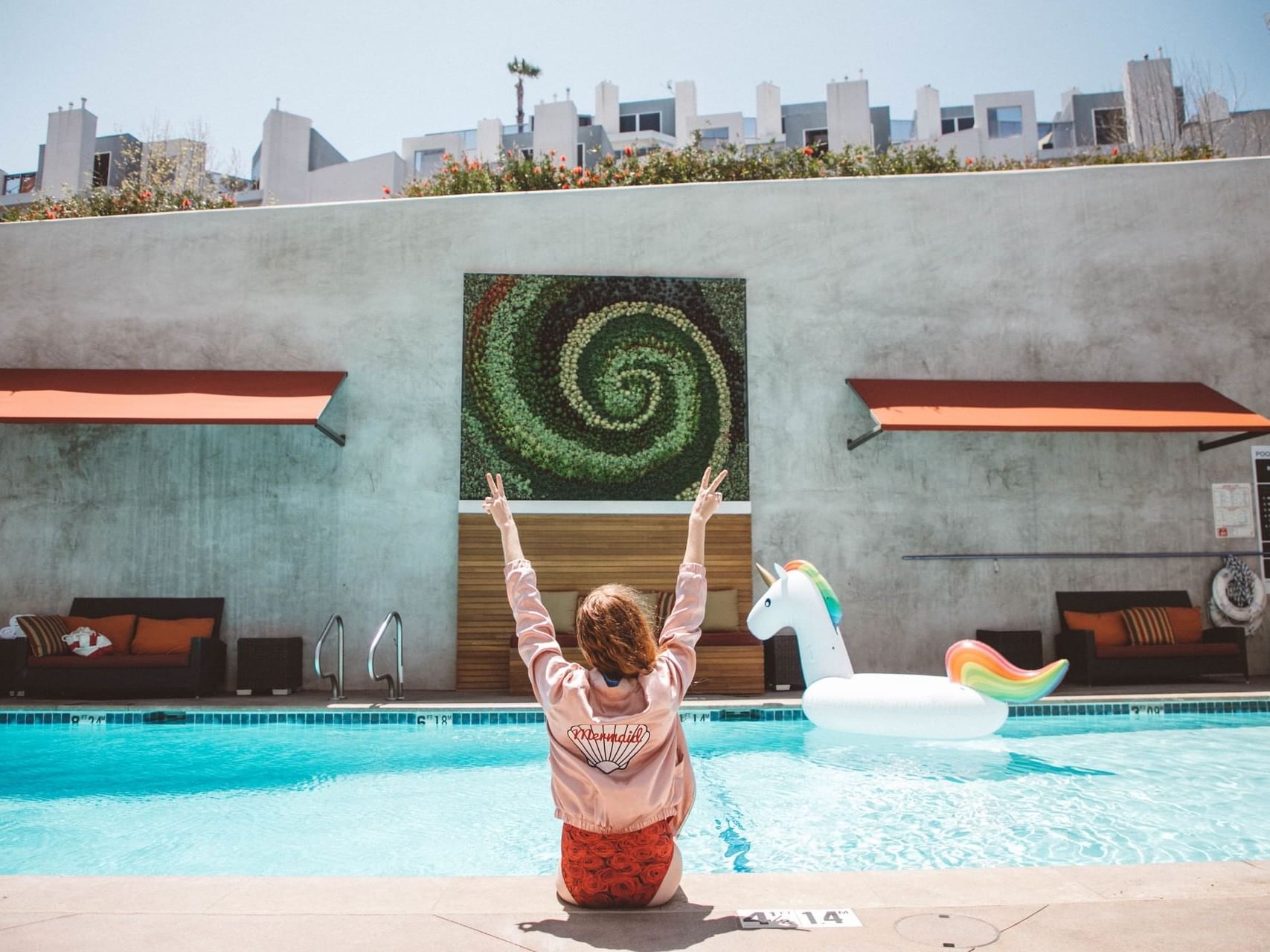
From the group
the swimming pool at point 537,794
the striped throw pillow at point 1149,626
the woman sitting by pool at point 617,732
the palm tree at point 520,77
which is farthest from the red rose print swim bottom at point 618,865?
the palm tree at point 520,77

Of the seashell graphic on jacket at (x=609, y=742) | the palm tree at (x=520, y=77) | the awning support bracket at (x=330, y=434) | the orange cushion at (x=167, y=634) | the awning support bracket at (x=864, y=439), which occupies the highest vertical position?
the palm tree at (x=520, y=77)

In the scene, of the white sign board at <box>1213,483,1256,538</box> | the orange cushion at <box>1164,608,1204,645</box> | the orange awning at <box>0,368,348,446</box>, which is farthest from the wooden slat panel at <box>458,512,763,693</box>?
the white sign board at <box>1213,483,1256,538</box>

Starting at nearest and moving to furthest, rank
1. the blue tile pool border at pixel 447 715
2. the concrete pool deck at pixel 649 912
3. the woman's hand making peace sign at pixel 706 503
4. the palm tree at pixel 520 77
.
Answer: the concrete pool deck at pixel 649 912 < the woman's hand making peace sign at pixel 706 503 < the blue tile pool border at pixel 447 715 < the palm tree at pixel 520 77

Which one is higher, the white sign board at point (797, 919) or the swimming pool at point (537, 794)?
the white sign board at point (797, 919)

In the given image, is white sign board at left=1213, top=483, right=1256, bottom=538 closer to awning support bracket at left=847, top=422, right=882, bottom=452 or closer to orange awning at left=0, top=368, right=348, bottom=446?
awning support bracket at left=847, top=422, right=882, bottom=452

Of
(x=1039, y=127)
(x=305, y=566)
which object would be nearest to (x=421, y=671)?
(x=305, y=566)

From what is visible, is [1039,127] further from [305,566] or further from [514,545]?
[514,545]

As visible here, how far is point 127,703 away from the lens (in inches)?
A: 278

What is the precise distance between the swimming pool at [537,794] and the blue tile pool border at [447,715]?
2 cm

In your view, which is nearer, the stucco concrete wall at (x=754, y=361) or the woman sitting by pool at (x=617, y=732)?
the woman sitting by pool at (x=617, y=732)

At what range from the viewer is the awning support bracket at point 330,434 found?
7.92m

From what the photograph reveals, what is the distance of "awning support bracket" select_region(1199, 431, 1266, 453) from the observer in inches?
333

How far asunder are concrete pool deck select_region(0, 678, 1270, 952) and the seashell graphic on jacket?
1.20 feet

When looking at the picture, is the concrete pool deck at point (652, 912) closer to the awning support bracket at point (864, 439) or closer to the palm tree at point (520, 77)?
the awning support bracket at point (864, 439)
